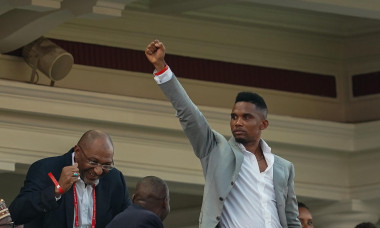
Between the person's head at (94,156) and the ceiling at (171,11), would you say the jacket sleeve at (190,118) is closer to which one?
the person's head at (94,156)

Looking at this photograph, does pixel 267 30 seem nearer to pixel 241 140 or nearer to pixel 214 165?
pixel 241 140

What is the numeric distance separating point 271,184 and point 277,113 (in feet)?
18.6

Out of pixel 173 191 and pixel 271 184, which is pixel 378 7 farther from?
pixel 271 184

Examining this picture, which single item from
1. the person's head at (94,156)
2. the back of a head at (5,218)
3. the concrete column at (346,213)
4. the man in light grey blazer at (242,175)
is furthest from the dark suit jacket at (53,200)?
the concrete column at (346,213)

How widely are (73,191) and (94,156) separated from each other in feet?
0.94

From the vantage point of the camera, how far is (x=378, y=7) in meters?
14.5

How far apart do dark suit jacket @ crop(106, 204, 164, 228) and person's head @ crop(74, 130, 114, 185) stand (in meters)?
0.59

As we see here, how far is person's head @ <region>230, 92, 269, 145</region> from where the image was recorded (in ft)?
33.4

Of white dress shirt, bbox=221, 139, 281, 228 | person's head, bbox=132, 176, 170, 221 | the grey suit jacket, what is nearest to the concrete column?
the grey suit jacket

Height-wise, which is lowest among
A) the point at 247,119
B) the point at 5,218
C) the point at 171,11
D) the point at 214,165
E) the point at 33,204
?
the point at 5,218

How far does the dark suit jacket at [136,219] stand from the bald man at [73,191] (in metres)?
0.54

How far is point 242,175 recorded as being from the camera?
1020 cm

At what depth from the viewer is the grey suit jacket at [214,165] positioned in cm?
984

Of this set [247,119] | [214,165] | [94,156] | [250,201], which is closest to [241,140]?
[247,119]
